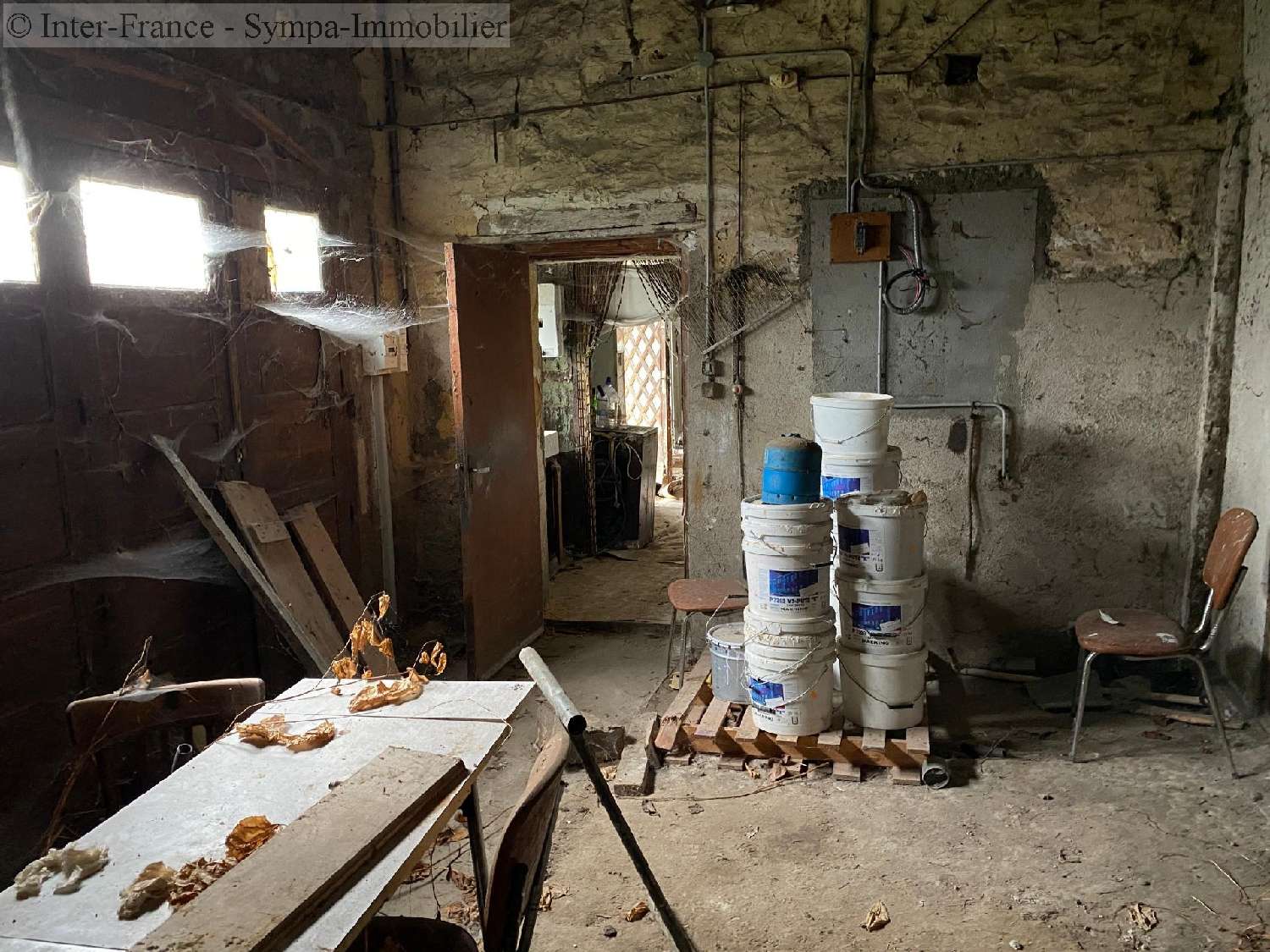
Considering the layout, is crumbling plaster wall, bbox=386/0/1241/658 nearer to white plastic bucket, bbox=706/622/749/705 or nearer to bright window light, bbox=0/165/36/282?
white plastic bucket, bbox=706/622/749/705

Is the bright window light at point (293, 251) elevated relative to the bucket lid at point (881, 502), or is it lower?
elevated

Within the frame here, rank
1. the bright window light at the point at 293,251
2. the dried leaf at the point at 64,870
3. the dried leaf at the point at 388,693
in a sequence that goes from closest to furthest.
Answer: the dried leaf at the point at 64,870 < the dried leaf at the point at 388,693 < the bright window light at the point at 293,251

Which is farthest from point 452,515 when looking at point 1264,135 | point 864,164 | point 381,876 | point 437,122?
point 1264,135

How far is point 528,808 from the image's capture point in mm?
1522

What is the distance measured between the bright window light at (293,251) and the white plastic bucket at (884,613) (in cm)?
294

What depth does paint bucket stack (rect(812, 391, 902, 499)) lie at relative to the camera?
3.58 metres

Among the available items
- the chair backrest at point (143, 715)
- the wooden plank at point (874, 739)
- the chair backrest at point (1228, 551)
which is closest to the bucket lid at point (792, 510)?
the wooden plank at point (874, 739)

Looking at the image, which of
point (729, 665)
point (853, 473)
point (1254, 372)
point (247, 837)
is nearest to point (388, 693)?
point (247, 837)

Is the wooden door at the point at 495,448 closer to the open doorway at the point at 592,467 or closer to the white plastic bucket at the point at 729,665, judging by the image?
the open doorway at the point at 592,467

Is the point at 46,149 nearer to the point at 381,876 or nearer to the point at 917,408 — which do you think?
the point at 381,876

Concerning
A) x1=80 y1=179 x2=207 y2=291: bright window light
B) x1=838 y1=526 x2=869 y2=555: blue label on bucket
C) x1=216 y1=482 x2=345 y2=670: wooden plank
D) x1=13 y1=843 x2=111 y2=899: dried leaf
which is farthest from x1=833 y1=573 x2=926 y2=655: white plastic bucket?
x1=80 y1=179 x2=207 y2=291: bright window light

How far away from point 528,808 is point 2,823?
230cm

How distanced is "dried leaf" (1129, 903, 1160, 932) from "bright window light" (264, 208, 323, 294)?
4.05 m

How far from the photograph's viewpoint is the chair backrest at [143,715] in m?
2.09
